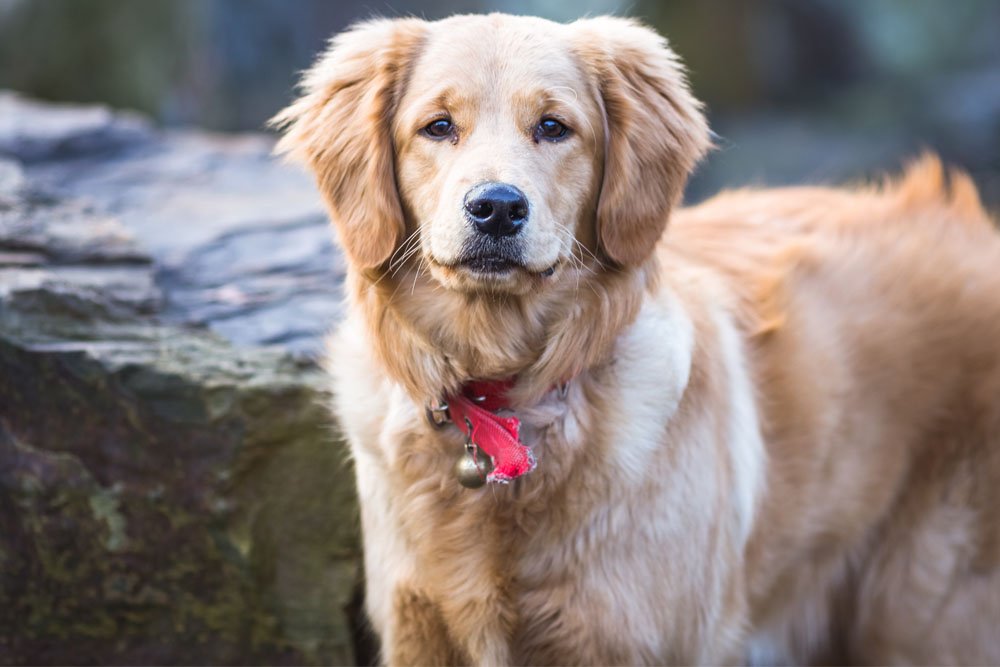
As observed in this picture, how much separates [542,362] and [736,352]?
2.52 ft

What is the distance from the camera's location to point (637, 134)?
3.06m

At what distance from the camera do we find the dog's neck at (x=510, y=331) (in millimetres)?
2982

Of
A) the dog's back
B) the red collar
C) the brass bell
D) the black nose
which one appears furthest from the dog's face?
the dog's back

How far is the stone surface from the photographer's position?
132 inches

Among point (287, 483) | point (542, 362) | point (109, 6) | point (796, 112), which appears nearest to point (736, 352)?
point (542, 362)

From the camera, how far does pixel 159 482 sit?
135 inches

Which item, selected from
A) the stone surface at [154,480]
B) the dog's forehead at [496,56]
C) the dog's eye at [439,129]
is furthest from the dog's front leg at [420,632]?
the dog's forehead at [496,56]

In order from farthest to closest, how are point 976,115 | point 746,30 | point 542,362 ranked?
point 746,30 < point 976,115 < point 542,362

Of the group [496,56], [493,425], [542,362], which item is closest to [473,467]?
[493,425]

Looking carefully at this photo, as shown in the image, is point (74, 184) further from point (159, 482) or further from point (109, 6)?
point (109, 6)

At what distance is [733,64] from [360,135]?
1058 centimetres

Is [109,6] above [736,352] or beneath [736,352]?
beneath

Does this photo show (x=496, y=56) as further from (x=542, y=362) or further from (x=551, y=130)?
(x=542, y=362)

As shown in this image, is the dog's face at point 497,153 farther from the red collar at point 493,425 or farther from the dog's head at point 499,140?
the red collar at point 493,425
